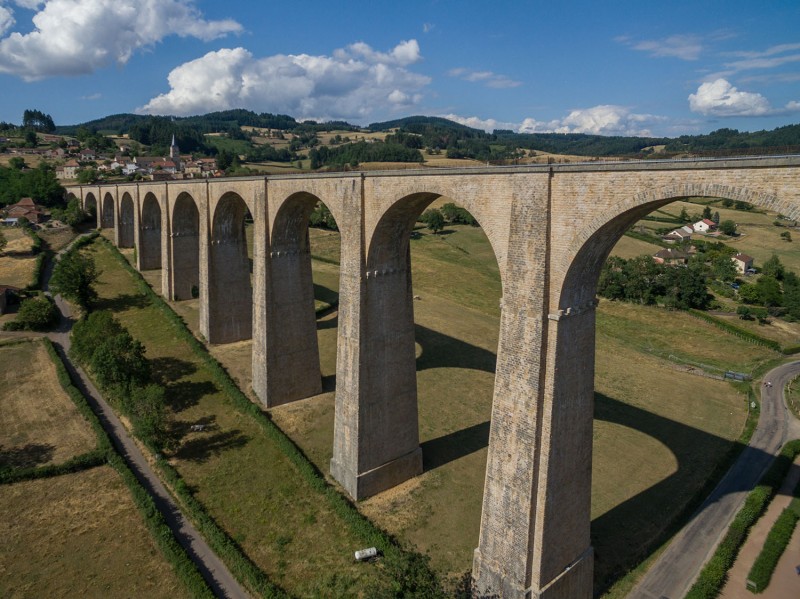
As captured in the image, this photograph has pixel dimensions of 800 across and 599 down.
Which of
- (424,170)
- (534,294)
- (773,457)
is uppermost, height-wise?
(424,170)

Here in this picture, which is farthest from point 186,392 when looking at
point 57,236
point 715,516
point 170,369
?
point 57,236

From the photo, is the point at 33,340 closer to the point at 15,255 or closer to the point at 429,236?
the point at 15,255

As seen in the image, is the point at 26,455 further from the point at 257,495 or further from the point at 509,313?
the point at 509,313

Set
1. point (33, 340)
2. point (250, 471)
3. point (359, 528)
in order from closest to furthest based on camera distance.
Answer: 1. point (359, 528)
2. point (250, 471)
3. point (33, 340)

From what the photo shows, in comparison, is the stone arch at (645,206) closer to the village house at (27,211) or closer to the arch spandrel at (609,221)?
the arch spandrel at (609,221)

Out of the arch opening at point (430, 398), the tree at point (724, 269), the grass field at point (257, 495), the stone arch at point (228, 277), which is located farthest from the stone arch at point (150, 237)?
the tree at point (724, 269)

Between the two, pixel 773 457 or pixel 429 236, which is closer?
pixel 773 457

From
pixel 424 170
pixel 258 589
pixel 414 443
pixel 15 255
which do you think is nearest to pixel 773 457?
pixel 414 443

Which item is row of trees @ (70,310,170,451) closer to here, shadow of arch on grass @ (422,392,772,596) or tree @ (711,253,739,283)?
shadow of arch on grass @ (422,392,772,596)
